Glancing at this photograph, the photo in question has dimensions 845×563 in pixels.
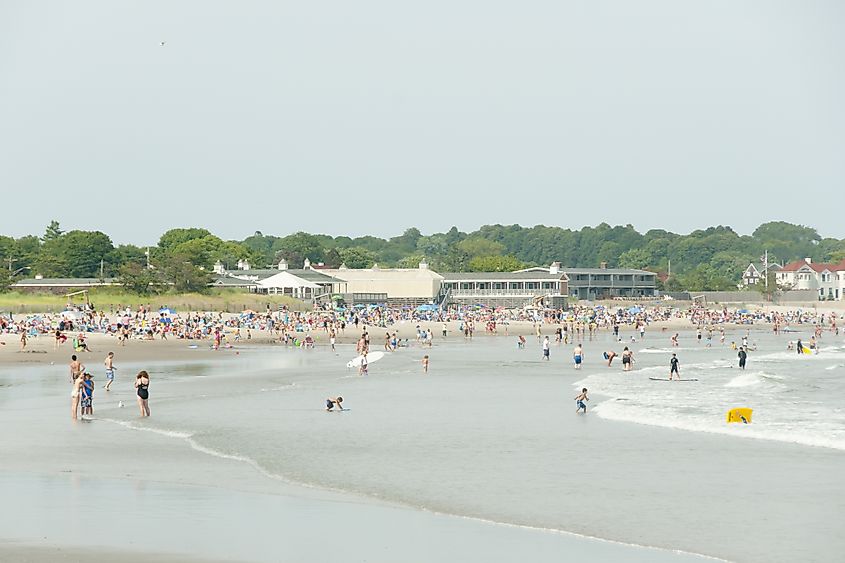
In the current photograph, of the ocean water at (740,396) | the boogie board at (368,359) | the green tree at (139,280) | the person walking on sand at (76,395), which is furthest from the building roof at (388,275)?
the person walking on sand at (76,395)

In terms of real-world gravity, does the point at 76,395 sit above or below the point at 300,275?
below

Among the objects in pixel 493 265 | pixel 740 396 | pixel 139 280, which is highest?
pixel 493 265

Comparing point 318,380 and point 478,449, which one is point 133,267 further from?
point 478,449

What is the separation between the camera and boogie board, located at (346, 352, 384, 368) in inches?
1721

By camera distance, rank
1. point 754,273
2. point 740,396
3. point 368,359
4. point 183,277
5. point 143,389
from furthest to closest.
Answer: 1. point 754,273
2. point 183,277
3. point 368,359
4. point 740,396
5. point 143,389

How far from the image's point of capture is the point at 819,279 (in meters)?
159

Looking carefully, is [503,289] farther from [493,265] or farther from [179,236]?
→ [179,236]

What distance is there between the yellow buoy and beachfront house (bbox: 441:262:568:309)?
100m

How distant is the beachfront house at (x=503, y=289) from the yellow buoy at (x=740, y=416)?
100346mm

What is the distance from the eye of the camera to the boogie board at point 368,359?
43.7 m

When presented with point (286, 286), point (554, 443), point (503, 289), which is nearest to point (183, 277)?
point (286, 286)

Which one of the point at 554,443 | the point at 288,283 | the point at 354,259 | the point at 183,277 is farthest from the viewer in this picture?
the point at 354,259

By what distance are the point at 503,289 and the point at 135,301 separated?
52964mm

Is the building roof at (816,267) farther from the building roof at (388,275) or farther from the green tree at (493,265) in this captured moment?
the building roof at (388,275)
